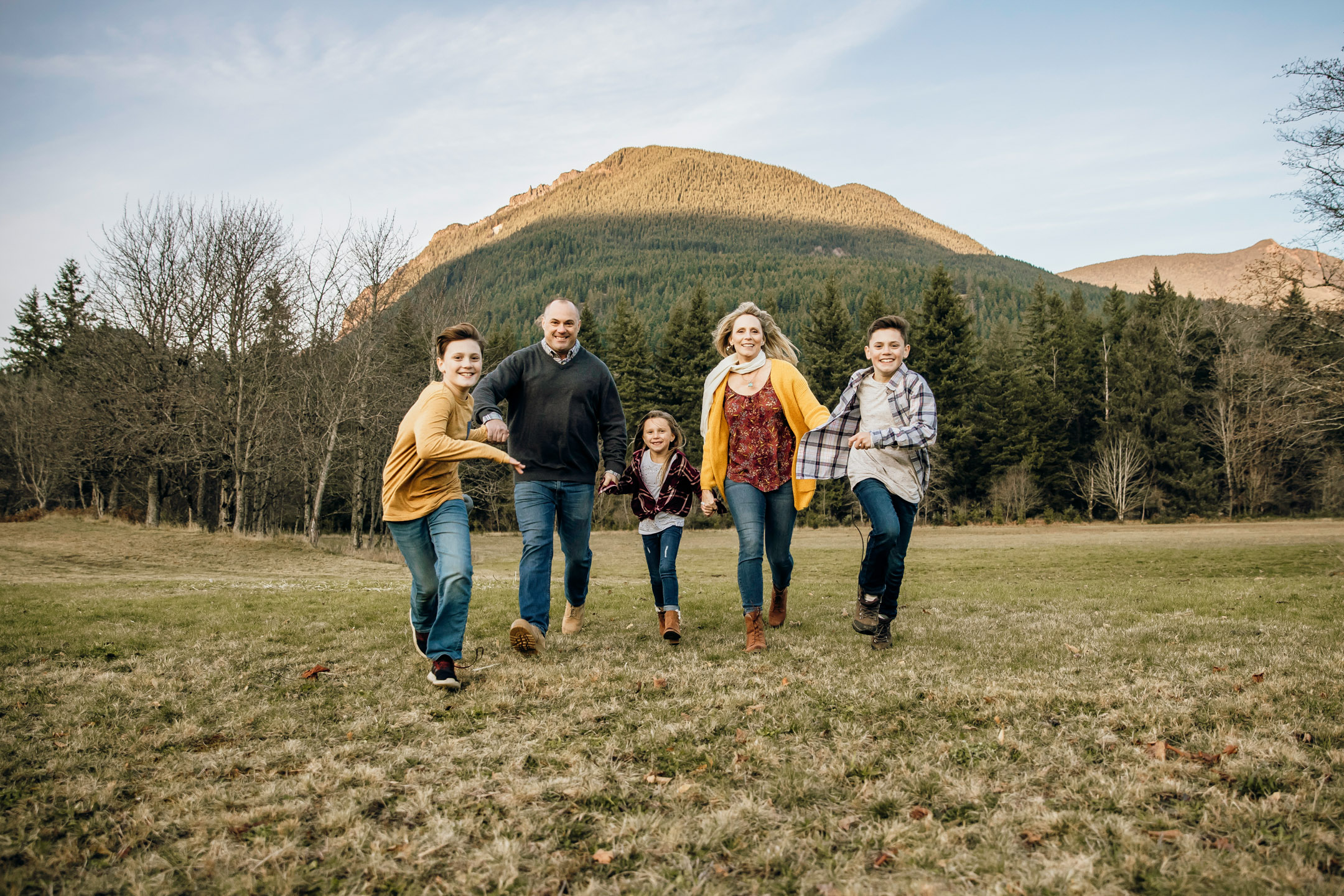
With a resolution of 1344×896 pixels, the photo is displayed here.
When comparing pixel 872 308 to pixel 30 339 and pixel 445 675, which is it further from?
pixel 30 339

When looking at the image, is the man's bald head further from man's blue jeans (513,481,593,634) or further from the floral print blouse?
the floral print blouse

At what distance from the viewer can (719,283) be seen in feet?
353

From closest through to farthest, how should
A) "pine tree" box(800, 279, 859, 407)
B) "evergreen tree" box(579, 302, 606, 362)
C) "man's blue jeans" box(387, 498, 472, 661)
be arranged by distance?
"man's blue jeans" box(387, 498, 472, 661), "pine tree" box(800, 279, 859, 407), "evergreen tree" box(579, 302, 606, 362)

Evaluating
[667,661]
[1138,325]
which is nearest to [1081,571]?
[667,661]

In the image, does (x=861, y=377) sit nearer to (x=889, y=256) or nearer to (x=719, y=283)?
(x=719, y=283)

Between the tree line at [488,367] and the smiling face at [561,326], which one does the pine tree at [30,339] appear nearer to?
the tree line at [488,367]

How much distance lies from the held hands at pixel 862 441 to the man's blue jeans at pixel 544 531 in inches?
75.9

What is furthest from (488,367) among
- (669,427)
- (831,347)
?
(669,427)

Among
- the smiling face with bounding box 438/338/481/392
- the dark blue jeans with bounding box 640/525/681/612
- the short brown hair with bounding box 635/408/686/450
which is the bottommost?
the dark blue jeans with bounding box 640/525/681/612

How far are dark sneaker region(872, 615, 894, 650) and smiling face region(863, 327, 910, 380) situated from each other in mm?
1805

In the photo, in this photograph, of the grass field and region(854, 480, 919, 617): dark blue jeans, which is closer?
the grass field

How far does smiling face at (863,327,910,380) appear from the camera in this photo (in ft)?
18.4

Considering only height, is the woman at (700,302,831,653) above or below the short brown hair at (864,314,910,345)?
below

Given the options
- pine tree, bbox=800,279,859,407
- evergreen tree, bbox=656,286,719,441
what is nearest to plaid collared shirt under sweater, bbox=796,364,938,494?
pine tree, bbox=800,279,859,407
